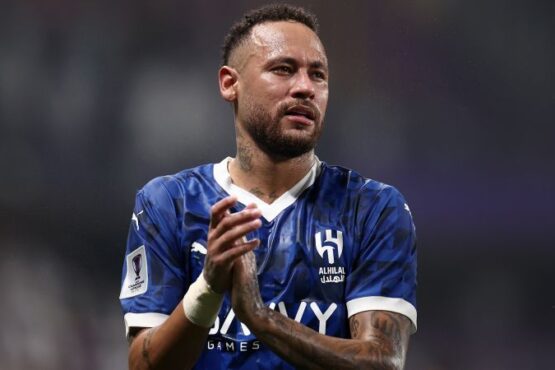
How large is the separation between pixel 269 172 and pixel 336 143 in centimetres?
180

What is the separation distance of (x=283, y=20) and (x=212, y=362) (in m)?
1.12

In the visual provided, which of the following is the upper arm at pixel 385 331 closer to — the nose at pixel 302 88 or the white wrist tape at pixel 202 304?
the white wrist tape at pixel 202 304

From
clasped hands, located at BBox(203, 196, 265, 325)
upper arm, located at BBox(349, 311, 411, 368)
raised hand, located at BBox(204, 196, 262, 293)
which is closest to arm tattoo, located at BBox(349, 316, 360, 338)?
upper arm, located at BBox(349, 311, 411, 368)

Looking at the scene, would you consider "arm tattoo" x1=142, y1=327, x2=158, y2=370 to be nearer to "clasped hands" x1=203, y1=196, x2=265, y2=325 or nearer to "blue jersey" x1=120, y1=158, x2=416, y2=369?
"blue jersey" x1=120, y1=158, x2=416, y2=369

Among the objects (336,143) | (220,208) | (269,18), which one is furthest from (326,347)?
(336,143)

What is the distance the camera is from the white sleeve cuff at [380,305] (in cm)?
244

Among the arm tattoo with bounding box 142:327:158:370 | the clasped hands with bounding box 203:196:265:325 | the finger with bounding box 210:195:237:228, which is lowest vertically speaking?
the arm tattoo with bounding box 142:327:158:370

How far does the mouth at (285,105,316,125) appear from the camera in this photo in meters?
2.60

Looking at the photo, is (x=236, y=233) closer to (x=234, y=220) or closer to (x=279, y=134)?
(x=234, y=220)

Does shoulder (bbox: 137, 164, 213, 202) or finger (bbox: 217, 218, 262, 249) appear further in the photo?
shoulder (bbox: 137, 164, 213, 202)

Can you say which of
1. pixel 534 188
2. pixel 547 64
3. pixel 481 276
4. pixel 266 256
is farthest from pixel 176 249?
pixel 547 64

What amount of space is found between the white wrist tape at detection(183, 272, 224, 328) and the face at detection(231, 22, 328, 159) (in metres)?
0.58

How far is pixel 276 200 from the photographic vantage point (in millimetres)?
2695

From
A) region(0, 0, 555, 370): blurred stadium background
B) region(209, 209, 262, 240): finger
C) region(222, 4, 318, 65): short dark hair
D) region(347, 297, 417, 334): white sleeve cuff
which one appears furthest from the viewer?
region(0, 0, 555, 370): blurred stadium background
